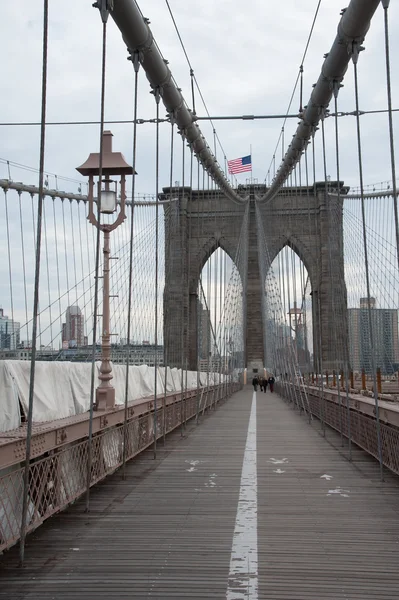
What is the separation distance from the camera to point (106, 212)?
7281mm

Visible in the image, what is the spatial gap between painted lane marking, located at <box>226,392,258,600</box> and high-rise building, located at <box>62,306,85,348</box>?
620 cm

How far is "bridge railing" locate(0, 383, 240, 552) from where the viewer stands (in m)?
3.43

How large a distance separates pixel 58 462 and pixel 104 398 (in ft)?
7.60

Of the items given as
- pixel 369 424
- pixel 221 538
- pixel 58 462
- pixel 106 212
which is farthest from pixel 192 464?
pixel 221 538

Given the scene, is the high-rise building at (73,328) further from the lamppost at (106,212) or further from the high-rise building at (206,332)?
the lamppost at (106,212)

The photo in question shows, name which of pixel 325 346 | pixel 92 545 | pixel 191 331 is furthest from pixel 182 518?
pixel 191 331

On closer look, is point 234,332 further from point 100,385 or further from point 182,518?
point 182,518

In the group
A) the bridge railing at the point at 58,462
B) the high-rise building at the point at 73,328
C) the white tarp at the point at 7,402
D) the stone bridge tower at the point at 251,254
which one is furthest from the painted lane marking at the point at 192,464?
the stone bridge tower at the point at 251,254

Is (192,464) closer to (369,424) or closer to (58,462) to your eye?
(369,424)

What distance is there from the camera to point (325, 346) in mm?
41500

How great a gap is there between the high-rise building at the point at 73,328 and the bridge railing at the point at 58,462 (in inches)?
181

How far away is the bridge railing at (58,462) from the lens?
343cm

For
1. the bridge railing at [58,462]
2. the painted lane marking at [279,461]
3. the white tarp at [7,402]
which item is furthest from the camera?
the painted lane marking at [279,461]

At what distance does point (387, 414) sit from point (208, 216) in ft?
126
